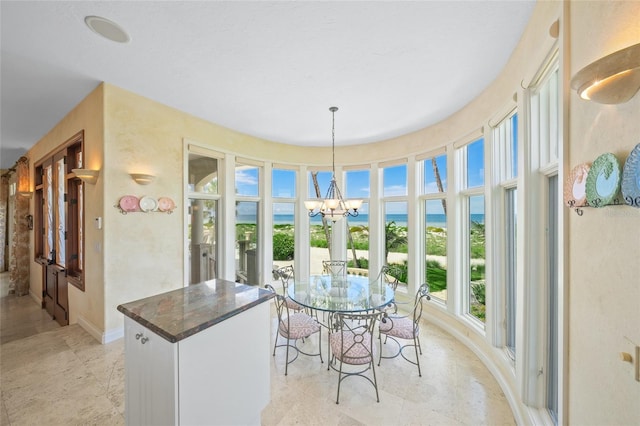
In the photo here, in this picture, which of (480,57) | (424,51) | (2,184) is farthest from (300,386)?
(2,184)

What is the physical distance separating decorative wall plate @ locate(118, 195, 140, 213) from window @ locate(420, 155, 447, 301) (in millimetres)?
3995

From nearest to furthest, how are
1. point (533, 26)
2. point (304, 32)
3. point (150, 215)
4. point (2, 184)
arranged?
point (533, 26) < point (304, 32) < point (150, 215) < point (2, 184)

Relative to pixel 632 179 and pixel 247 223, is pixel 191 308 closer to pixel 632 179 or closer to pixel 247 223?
pixel 632 179

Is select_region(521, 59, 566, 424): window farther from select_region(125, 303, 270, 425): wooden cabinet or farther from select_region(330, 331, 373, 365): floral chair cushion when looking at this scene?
select_region(125, 303, 270, 425): wooden cabinet

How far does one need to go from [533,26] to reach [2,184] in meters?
10.5

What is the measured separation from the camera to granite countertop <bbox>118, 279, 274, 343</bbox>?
4.22 ft

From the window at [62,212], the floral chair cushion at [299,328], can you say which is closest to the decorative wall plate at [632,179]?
the floral chair cushion at [299,328]

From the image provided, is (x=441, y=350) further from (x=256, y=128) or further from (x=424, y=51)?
(x=256, y=128)

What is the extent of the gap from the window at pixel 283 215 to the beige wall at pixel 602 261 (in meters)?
4.15

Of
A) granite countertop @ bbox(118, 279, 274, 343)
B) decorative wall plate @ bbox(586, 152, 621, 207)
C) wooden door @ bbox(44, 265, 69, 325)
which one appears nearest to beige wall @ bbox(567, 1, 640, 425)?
decorative wall plate @ bbox(586, 152, 621, 207)

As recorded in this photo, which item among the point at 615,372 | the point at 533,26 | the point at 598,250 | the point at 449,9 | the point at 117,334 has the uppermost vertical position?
the point at 449,9

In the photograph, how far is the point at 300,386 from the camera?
2.32m

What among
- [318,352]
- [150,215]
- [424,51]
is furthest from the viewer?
[150,215]

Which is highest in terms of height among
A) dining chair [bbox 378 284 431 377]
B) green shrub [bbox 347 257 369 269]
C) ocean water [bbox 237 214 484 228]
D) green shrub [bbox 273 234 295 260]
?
ocean water [bbox 237 214 484 228]
